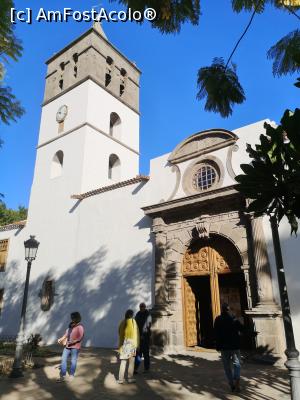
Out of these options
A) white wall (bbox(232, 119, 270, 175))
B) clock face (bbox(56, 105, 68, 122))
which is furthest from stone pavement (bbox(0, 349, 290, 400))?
clock face (bbox(56, 105, 68, 122))

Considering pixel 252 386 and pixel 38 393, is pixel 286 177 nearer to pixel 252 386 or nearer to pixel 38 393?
pixel 252 386

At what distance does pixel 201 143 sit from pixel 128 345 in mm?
7855

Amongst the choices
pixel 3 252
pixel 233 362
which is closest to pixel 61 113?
pixel 3 252

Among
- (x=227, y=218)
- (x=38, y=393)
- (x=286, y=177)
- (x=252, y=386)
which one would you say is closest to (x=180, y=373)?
(x=252, y=386)

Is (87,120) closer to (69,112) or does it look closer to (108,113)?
(69,112)

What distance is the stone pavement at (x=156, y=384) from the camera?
560 cm

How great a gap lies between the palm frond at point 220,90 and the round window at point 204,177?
7.30 m

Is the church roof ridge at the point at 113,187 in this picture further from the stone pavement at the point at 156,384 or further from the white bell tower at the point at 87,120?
the stone pavement at the point at 156,384

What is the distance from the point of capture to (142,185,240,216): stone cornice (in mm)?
10400

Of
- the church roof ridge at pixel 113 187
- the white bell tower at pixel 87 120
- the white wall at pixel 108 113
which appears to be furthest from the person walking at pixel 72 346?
the white wall at pixel 108 113

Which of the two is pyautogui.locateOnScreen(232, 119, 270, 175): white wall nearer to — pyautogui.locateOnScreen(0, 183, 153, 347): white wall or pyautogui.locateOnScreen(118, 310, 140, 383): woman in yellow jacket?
pyautogui.locateOnScreen(0, 183, 153, 347): white wall

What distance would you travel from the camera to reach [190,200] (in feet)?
36.9

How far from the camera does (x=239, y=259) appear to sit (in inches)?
414

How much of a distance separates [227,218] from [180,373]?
505 cm
